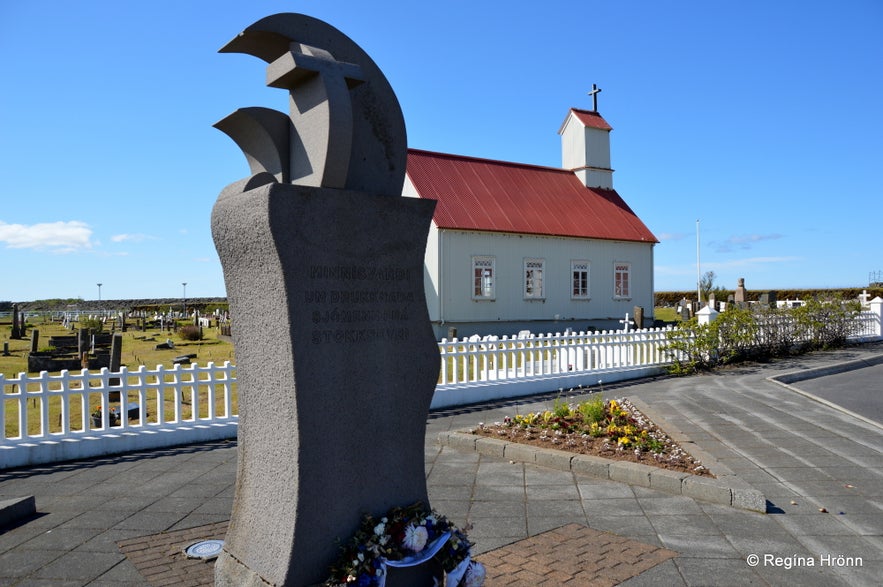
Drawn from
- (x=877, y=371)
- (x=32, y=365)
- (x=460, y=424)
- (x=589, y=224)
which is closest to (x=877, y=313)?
(x=877, y=371)

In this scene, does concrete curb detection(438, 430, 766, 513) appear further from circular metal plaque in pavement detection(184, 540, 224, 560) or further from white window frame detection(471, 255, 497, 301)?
white window frame detection(471, 255, 497, 301)

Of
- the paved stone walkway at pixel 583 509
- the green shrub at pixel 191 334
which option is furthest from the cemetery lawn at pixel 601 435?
the green shrub at pixel 191 334

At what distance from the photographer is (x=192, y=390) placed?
8680 millimetres

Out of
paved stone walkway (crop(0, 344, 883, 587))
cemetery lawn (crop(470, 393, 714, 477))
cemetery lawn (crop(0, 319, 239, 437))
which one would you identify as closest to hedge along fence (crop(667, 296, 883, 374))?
paved stone walkway (crop(0, 344, 883, 587))

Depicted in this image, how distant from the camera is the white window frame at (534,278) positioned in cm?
2638

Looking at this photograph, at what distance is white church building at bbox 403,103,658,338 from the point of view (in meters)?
24.4

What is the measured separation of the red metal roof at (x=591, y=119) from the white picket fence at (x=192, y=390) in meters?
17.3

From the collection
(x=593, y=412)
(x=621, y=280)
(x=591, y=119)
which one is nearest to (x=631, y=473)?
(x=593, y=412)

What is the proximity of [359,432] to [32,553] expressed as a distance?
282cm

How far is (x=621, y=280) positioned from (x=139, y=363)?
67.1 ft

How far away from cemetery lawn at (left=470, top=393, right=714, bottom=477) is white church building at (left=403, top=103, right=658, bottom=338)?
1512 centimetres

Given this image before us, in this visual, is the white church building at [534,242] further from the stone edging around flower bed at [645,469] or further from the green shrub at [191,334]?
the stone edging around flower bed at [645,469]

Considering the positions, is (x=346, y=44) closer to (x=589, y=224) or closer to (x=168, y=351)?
(x=168, y=351)

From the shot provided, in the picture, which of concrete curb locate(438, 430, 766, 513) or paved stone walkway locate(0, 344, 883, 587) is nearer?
paved stone walkway locate(0, 344, 883, 587)
